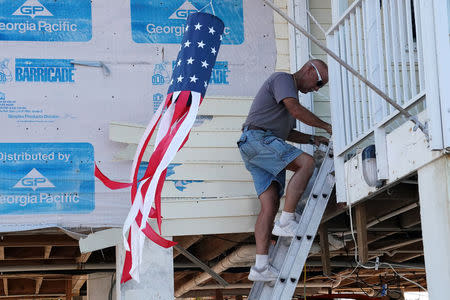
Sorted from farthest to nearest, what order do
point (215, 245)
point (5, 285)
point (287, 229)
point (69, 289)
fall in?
point (5, 285)
point (69, 289)
point (215, 245)
point (287, 229)

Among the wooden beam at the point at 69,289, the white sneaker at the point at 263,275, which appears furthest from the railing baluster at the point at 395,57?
the wooden beam at the point at 69,289

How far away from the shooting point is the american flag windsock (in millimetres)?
6312

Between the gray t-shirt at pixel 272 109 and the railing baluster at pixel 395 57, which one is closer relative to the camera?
the railing baluster at pixel 395 57

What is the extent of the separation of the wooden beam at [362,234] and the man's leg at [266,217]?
755mm

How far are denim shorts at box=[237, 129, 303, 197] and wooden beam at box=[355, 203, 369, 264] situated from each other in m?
0.71

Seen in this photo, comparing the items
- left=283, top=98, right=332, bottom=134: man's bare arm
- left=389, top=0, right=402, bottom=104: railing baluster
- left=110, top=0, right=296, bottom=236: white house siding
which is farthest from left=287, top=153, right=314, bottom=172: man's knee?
left=389, top=0, right=402, bottom=104: railing baluster

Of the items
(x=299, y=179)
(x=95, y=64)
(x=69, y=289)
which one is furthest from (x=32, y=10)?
(x=69, y=289)

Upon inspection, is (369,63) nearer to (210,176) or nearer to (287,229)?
(287,229)

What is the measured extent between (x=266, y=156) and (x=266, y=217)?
1.74 ft

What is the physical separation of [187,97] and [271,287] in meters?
1.77

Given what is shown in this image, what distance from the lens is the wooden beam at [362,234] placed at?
22.5ft

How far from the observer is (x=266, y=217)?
7.23 metres

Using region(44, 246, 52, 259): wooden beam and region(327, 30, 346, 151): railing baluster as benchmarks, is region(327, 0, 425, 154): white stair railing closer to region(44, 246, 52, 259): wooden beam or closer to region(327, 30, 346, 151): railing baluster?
region(327, 30, 346, 151): railing baluster

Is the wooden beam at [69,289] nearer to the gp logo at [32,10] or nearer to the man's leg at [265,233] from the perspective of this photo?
the gp logo at [32,10]
